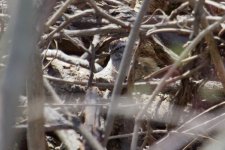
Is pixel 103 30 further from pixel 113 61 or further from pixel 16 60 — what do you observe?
pixel 16 60

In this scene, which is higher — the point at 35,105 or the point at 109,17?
the point at 109,17

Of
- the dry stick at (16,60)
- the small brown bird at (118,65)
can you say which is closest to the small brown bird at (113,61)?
the small brown bird at (118,65)

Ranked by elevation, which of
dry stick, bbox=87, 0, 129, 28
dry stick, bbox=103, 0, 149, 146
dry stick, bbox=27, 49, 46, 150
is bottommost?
dry stick, bbox=27, 49, 46, 150

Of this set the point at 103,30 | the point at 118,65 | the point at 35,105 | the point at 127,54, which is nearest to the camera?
the point at 127,54

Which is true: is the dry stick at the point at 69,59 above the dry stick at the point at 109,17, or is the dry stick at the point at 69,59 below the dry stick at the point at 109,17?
below

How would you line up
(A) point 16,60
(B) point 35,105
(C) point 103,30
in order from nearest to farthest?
(A) point 16,60 < (B) point 35,105 < (C) point 103,30

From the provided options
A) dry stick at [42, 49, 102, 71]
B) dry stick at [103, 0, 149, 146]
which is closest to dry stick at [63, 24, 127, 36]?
dry stick at [42, 49, 102, 71]

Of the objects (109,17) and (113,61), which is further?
(113,61)

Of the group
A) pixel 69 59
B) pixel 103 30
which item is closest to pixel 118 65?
pixel 69 59

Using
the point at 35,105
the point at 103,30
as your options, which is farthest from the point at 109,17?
the point at 35,105

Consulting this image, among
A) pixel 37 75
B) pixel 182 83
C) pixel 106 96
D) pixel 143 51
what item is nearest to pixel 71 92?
pixel 106 96

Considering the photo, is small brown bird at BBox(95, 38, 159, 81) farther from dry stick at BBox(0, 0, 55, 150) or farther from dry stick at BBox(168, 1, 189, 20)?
dry stick at BBox(0, 0, 55, 150)

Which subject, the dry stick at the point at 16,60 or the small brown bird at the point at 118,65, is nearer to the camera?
the dry stick at the point at 16,60

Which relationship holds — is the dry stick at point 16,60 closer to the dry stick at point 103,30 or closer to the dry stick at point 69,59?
the dry stick at point 103,30
